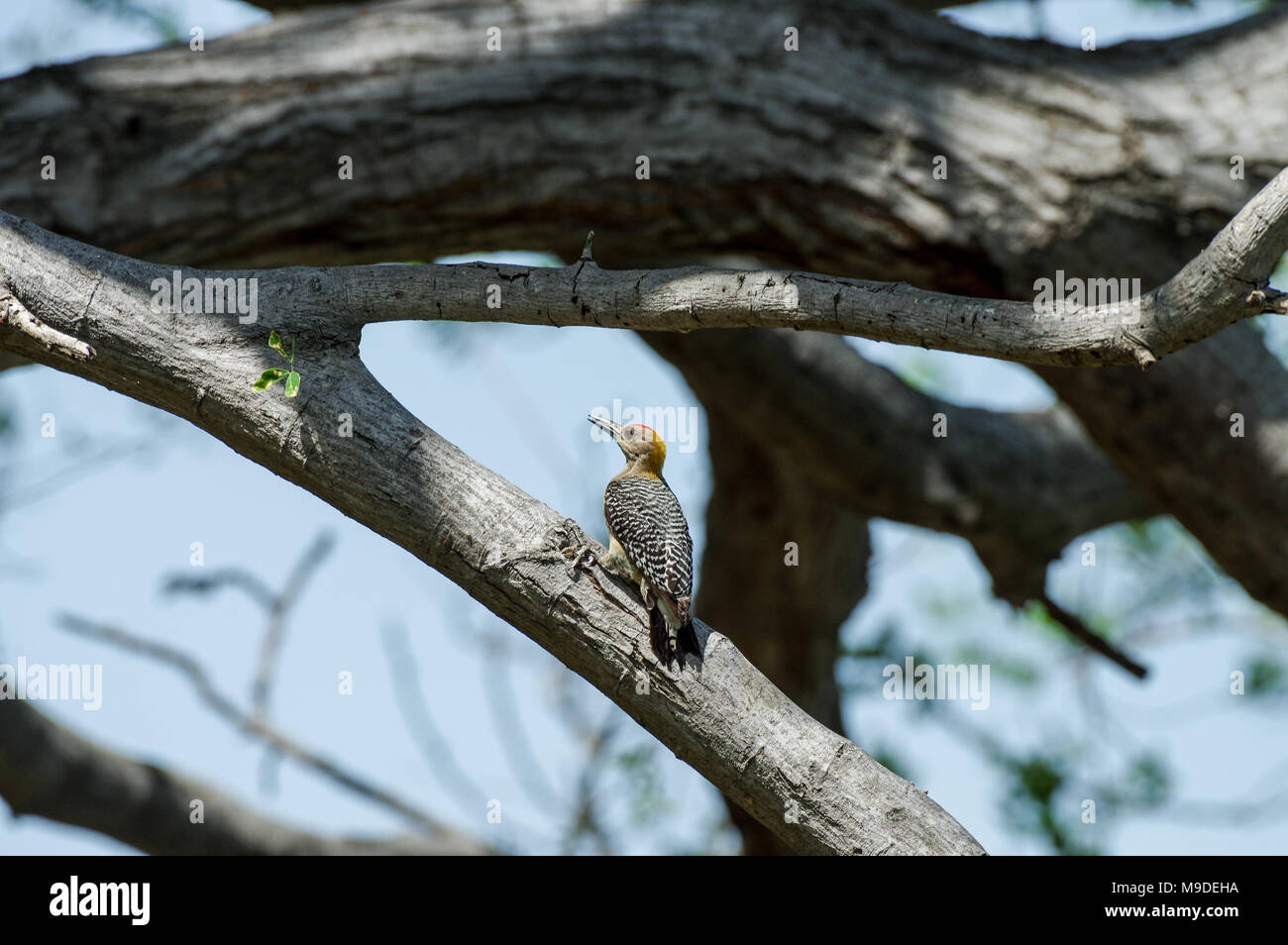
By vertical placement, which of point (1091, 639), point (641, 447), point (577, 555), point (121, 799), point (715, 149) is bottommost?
A: point (121, 799)

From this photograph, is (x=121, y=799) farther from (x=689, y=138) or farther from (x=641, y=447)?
(x=689, y=138)

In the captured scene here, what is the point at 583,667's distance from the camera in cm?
274

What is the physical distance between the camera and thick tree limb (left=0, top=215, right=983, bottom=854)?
2.58 metres

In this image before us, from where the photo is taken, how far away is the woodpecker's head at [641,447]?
192 inches

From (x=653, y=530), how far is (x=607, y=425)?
34.1 inches

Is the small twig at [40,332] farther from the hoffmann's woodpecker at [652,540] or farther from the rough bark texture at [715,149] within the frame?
the rough bark texture at [715,149]

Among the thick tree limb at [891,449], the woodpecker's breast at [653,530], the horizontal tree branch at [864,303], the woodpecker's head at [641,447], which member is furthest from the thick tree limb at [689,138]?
the horizontal tree branch at [864,303]

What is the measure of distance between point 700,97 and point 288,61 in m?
1.75

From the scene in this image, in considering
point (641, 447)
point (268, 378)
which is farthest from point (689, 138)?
point (268, 378)

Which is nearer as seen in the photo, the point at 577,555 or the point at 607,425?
the point at 577,555

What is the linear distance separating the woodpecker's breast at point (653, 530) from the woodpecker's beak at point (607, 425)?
0.70ft

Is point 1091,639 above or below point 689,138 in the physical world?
below

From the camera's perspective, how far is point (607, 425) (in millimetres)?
4406

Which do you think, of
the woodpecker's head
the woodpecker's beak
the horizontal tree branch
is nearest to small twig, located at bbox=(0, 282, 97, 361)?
the horizontal tree branch
